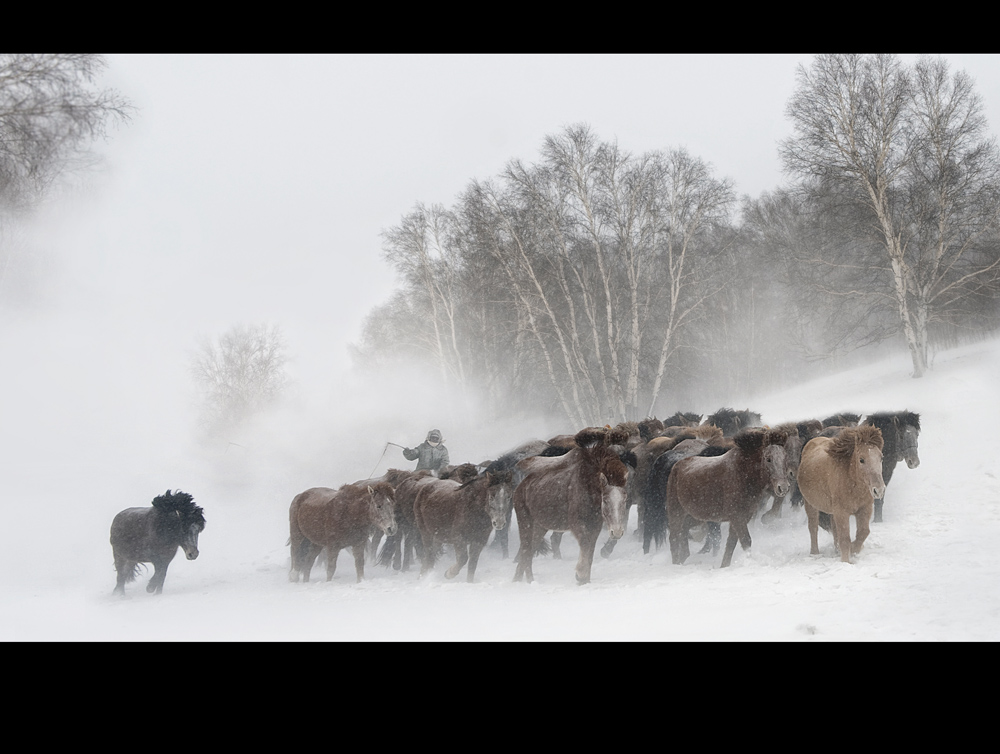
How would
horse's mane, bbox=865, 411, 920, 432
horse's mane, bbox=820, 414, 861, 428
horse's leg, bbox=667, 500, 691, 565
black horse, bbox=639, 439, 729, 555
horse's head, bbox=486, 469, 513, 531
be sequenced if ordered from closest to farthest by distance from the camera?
horse's leg, bbox=667, 500, 691, 565 < horse's head, bbox=486, 469, 513, 531 < horse's mane, bbox=865, 411, 920, 432 < black horse, bbox=639, 439, 729, 555 < horse's mane, bbox=820, 414, 861, 428

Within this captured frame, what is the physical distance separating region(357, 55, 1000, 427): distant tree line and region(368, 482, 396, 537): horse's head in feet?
33.6

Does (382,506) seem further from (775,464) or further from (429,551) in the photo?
(775,464)

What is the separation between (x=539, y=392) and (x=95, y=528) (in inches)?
503

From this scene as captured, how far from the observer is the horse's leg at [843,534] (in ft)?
23.8

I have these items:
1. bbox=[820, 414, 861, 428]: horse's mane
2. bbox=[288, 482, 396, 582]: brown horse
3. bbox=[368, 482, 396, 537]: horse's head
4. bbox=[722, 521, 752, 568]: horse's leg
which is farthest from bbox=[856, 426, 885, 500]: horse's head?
bbox=[288, 482, 396, 582]: brown horse

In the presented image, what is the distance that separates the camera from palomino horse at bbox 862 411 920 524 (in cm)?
943

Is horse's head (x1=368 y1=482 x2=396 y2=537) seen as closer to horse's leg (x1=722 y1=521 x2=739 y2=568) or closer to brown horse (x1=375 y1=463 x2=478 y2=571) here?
brown horse (x1=375 y1=463 x2=478 y2=571)

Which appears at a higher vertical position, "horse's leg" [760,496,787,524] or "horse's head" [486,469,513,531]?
"horse's head" [486,469,513,531]

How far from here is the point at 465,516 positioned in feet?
31.9

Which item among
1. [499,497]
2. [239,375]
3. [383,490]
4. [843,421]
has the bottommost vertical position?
[499,497]

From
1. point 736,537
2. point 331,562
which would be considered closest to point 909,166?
point 736,537

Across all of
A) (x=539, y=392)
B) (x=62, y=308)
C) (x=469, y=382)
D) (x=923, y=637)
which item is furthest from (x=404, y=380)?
(x=923, y=637)

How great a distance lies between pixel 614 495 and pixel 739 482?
60.7 inches

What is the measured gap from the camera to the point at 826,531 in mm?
8852
